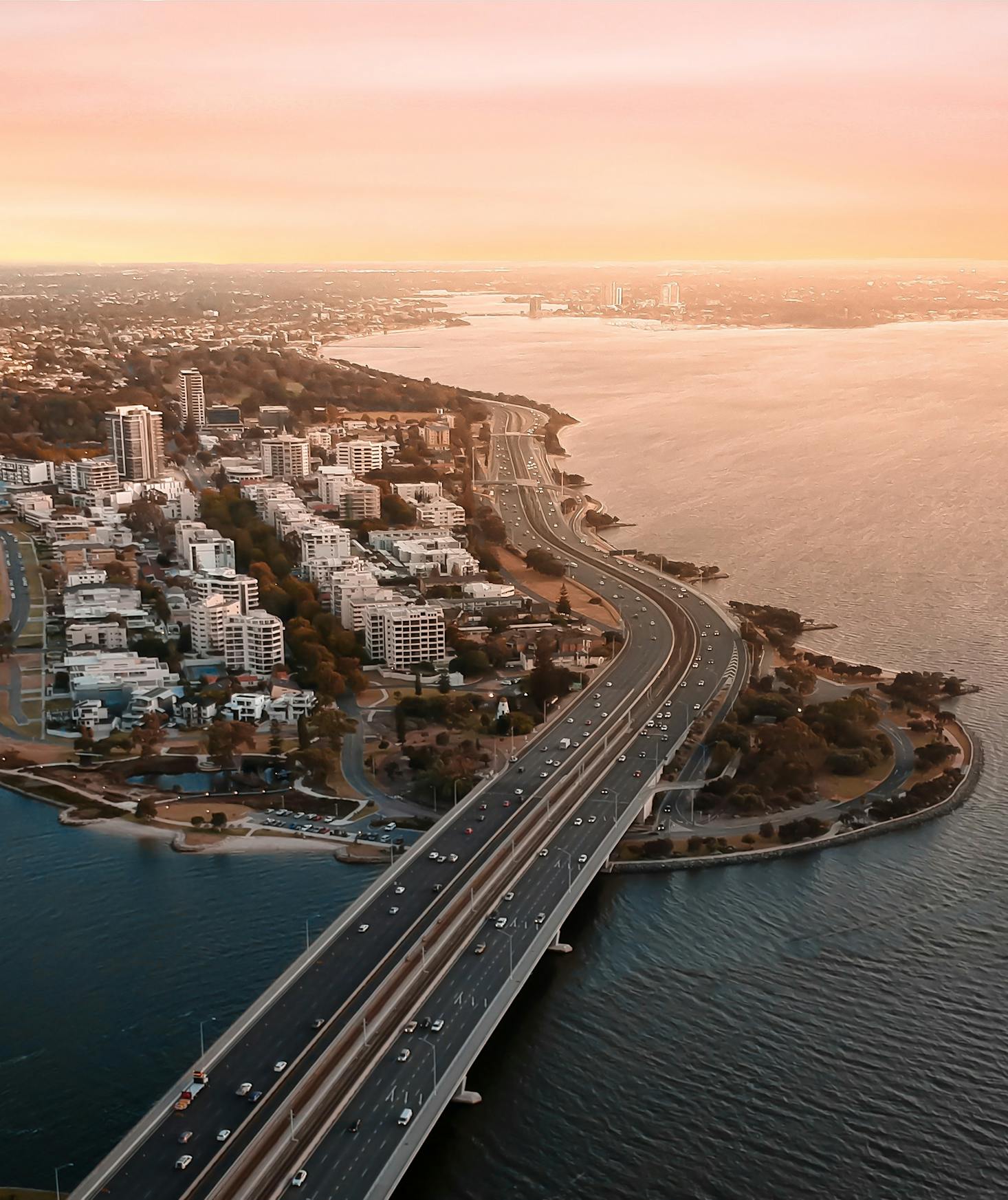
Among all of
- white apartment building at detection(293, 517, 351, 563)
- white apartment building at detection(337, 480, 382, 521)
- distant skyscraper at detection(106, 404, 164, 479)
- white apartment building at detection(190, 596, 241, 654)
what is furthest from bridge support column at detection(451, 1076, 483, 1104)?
distant skyscraper at detection(106, 404, 164, 479)

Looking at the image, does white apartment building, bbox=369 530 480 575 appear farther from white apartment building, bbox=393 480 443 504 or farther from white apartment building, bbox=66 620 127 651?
white apartment building, bbox=66 620 127 651

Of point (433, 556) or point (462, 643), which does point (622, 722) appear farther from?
point (433, 556)

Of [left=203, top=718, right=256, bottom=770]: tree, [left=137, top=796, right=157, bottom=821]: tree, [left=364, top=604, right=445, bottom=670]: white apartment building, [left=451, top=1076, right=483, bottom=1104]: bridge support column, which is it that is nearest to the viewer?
[left=451, top=1076, right=483, bottom=1104]: bridge support column

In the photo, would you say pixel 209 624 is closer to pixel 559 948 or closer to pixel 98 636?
pixel 98 636

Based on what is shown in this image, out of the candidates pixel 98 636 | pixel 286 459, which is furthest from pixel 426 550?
pixel 286 459

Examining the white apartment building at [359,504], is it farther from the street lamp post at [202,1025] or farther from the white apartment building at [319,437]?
the street lamp post at [202,1025]

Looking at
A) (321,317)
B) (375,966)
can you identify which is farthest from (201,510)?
(321,317)
